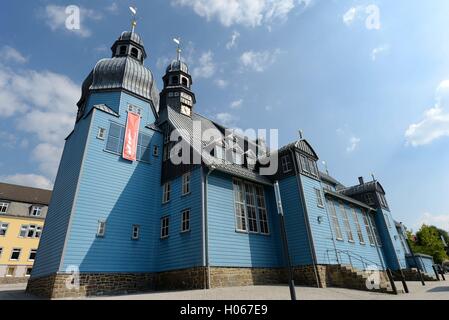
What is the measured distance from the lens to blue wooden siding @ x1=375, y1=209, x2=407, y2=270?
90.2ft

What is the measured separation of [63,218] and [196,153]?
888cm

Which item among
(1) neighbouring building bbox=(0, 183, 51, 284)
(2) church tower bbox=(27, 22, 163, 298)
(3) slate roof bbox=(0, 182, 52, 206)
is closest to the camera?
(2) church tower bbox=(27, 22, 163, 298)

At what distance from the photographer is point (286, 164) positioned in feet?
67.7

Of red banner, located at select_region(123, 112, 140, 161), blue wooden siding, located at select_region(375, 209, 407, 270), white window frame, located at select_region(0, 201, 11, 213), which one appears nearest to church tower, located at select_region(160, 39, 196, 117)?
red banner, located at select_region(123, 112, 140, 161)

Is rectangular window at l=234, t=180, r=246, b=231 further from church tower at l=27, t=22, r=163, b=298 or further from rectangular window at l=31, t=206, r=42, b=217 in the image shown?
rectangular window at l=31, t=206, r=42, b=217

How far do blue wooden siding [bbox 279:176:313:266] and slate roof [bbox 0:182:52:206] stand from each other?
35371 millimetres

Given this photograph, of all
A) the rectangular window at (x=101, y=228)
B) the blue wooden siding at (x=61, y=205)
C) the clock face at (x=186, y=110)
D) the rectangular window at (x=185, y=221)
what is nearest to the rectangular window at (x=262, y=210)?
the rectangular window at (x=185, y=221)

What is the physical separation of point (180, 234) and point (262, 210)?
6209 mm

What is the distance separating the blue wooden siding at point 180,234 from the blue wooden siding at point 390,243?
2283 centimetres

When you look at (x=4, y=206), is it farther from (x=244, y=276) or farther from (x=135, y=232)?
(x=244, y=276)

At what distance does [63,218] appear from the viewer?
16141mm

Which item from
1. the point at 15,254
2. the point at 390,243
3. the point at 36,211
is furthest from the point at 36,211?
the point at 390,243

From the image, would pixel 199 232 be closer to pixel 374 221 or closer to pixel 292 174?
pixel 292 174

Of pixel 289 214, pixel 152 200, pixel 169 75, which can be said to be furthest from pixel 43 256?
pixel 169 75
